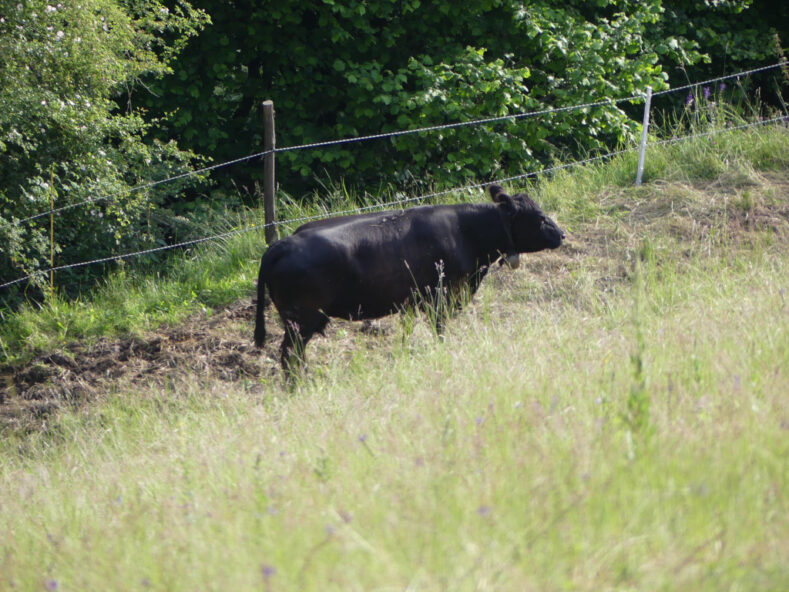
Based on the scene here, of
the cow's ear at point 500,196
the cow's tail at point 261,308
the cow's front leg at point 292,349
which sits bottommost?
the cow's front leg at point 292,349

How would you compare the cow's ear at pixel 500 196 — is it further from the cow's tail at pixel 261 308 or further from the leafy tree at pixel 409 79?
the leafy tree at pixel 409 79

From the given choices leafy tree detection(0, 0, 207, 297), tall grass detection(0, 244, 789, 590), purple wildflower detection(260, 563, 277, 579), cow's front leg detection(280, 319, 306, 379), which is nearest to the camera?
purple wildflower detection(260, 563, 277, 579)

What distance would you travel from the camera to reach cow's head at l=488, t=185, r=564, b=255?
7402mm

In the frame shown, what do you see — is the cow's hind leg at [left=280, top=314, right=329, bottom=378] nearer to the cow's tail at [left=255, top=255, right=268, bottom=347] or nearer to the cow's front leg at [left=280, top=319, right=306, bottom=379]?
the cow's front leg at [left=280, top=319, right=306, bottom=379]

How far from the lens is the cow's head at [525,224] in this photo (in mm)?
7402

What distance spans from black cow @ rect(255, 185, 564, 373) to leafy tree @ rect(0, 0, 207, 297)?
3.71 metres

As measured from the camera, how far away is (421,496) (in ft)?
9.31

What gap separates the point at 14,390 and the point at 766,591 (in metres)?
6.65

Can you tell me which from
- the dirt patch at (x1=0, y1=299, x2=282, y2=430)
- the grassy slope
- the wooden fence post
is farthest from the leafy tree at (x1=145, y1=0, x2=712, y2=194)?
the grassy slope

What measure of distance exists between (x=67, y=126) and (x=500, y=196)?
188 inches

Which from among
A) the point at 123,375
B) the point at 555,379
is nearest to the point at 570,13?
the point at 123,375

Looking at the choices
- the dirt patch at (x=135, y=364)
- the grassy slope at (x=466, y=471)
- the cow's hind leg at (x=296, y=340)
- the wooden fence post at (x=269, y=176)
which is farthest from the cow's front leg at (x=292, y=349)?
the wooden fence post at (x=269, y=176)

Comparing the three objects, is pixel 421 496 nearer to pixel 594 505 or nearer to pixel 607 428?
pixel 594 505

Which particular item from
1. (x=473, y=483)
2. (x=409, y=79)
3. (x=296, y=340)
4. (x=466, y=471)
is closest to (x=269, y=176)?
(x=296, y=340)
